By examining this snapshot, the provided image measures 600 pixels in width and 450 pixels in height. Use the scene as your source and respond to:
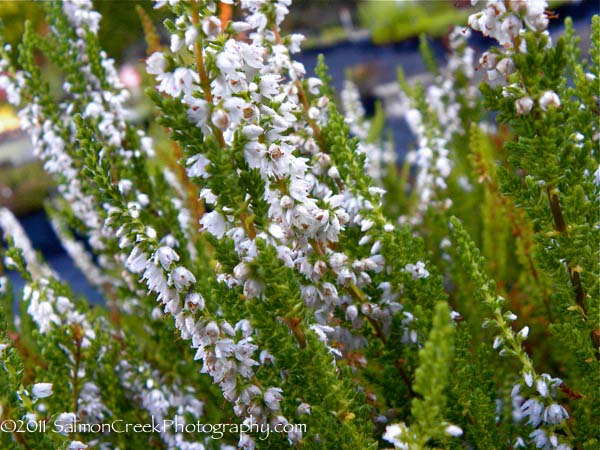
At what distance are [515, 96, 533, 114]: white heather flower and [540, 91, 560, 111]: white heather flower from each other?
2 centimetres

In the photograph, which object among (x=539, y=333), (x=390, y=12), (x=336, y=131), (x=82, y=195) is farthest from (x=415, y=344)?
(x=390, y=12)

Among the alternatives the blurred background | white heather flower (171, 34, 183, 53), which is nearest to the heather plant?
white heather flower (171, 34, 183, 53)

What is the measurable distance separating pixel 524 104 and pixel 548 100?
48mm

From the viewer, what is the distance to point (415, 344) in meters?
1.66

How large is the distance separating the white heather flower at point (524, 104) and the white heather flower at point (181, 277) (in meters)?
0.84

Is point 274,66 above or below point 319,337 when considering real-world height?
above

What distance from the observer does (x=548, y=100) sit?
117 centimetres

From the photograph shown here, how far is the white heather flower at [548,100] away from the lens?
1.17 meters

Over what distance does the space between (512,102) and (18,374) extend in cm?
135

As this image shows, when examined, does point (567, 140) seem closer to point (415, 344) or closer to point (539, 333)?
point (415, 344)

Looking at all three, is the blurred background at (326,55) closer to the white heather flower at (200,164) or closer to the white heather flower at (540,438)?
the white heather flower at (540,438)

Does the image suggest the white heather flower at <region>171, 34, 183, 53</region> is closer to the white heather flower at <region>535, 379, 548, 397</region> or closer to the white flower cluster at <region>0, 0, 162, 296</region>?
the white heather flower at <region>535, 379, 548, 397</region>

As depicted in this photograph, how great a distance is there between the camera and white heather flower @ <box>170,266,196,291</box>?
1.27 m

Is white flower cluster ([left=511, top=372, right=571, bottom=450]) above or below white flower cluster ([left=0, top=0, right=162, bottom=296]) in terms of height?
below
